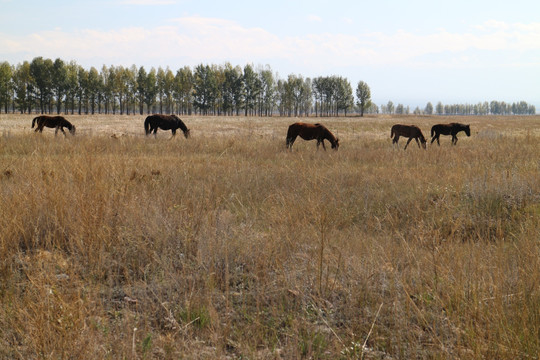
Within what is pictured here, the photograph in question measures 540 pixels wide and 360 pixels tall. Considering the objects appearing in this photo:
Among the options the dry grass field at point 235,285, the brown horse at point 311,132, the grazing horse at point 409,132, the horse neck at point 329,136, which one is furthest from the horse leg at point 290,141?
the dry grass field at point 235,285

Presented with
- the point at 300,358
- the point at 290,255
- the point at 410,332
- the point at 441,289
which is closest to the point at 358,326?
the point at 410,332

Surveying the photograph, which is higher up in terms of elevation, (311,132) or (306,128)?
(306,128)

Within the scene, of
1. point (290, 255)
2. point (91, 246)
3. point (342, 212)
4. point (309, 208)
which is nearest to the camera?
point (91, 246)

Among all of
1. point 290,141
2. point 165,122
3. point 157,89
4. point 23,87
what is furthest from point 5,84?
point 290,141

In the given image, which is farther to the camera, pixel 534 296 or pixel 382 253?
pixel 382 253

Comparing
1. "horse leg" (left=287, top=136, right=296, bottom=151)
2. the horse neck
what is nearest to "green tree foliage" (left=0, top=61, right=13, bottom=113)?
"horse leg" (left=287, top=136, right=296, bottom=151)

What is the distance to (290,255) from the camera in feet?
13.2

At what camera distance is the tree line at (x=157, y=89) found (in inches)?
3167

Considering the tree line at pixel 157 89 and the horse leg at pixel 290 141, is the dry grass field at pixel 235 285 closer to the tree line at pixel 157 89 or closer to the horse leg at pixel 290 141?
the horse leg at pixel 290 141

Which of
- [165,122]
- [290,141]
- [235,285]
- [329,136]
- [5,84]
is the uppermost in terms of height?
[5,84]

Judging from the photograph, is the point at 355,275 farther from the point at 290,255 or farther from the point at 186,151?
the point at 186,151

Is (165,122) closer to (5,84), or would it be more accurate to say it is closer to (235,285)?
(235,285)

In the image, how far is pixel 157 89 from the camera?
96125 mm

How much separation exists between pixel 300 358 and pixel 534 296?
2.02 metres
